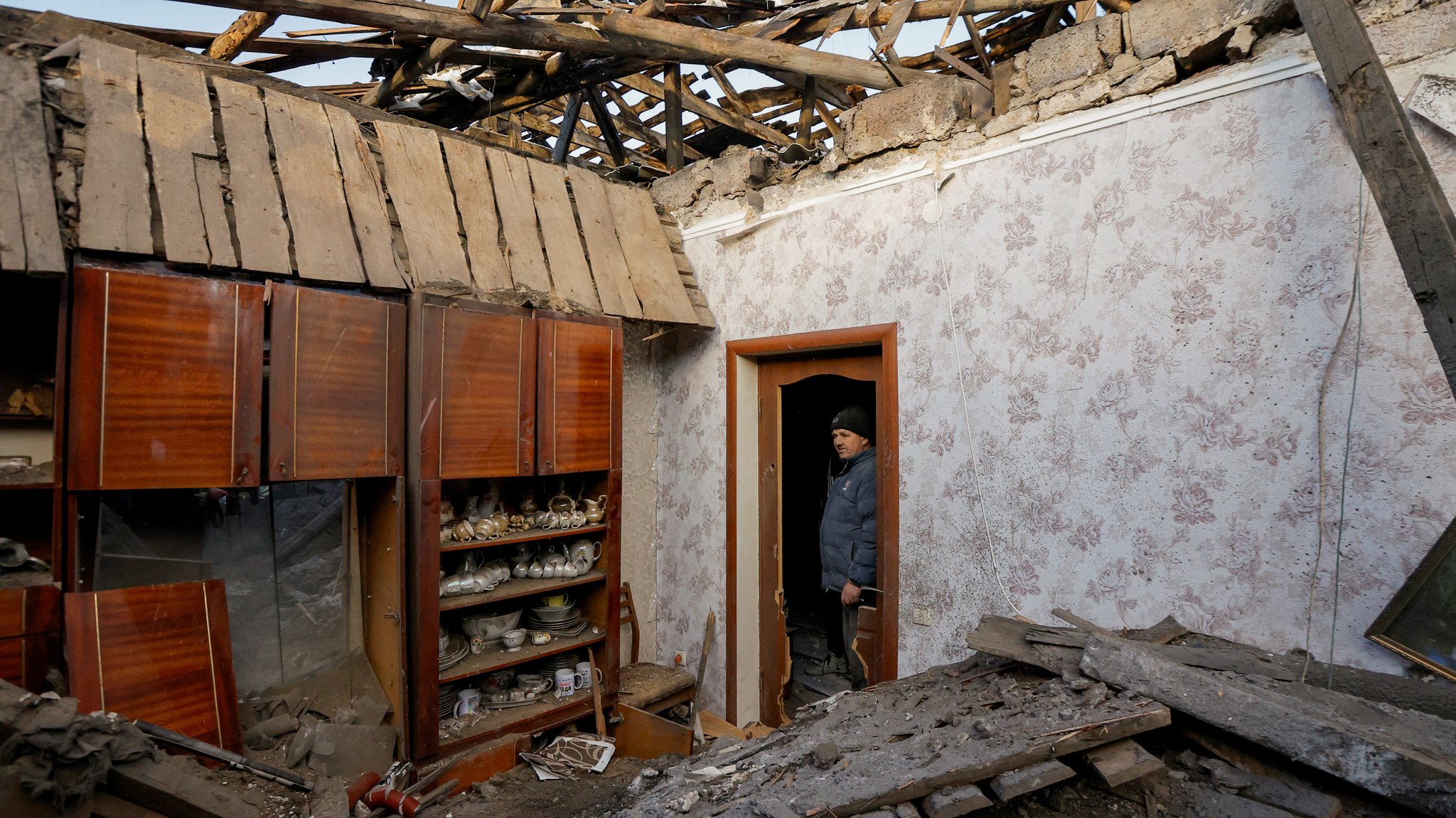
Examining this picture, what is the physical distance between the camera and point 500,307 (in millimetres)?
3238

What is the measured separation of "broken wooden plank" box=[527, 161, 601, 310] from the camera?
3570 millimetres

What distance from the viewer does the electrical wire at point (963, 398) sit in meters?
2.83

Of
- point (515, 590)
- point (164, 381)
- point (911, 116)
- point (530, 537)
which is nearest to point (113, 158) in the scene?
point (164, 381)

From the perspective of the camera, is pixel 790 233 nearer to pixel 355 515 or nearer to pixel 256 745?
pixel 355 515

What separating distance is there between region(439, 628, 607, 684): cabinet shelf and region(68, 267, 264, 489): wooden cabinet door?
125 cm

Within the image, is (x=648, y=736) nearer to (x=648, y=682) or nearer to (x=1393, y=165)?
(x=648, y=682)

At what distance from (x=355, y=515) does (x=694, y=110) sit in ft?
9.91

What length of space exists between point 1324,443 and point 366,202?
371 centimetres

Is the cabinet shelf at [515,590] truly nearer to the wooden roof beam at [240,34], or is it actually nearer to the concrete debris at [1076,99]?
the wooden roof beam at [240,34]

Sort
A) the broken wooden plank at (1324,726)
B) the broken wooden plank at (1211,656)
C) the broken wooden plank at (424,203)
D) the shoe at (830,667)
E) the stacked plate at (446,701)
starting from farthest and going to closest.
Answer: the shoe at (830,667)
the stacked plate at (446,701)
the broken wooden plank at (424,203)
the broken wooden plank at (1211,656)
the broken wooden plank at (1324,726)

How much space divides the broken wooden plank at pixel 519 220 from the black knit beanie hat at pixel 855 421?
65.9 inches

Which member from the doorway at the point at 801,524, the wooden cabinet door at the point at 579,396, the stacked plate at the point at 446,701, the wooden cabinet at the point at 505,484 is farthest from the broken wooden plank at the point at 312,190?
the doorway at the point at 801,524

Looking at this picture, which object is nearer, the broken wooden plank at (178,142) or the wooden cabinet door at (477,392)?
the broken wooden plank at (178,142)

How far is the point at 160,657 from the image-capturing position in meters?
2.34
